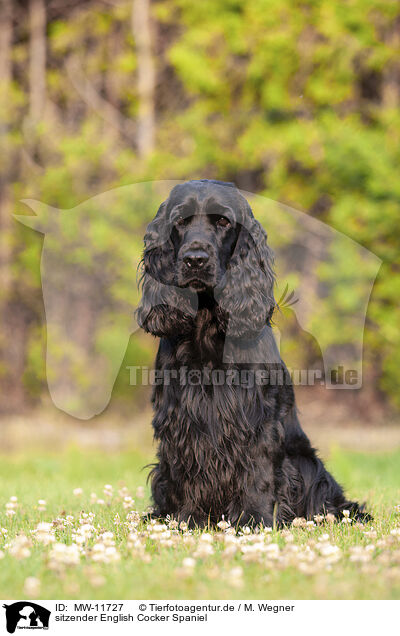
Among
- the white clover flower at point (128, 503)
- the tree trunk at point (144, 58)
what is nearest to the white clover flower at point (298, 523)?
the white clover flower at point (128, 503)

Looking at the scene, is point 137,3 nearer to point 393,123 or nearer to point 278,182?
point 278,182

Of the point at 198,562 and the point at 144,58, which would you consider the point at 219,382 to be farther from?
the point at 144,58

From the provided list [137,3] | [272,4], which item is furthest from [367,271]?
[137,3]

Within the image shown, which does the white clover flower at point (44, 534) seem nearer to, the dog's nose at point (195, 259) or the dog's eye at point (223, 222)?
the dog's nose at point (195, 259)

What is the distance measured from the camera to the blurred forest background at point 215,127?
10117 millimetres

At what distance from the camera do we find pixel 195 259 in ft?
11.9

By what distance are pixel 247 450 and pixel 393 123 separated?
24.7ft

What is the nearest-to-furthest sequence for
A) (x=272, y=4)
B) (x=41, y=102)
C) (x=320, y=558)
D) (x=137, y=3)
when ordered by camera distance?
(x=320, y=558), (x=272, y=4), (x=137, y=3), (x=41, y=102)

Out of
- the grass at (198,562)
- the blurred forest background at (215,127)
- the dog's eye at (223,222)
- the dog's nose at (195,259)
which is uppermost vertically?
the blurred forest background at (215,127)

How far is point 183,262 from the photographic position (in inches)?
145

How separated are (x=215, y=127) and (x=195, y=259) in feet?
25.9

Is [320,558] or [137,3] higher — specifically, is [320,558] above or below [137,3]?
below

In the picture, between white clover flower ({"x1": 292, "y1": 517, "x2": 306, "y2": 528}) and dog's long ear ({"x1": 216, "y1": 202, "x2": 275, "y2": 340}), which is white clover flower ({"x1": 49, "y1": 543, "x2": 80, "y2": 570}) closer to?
white clover flower ({"x1": 292, "y1": 517, "x2": 306, "y2": 528})
